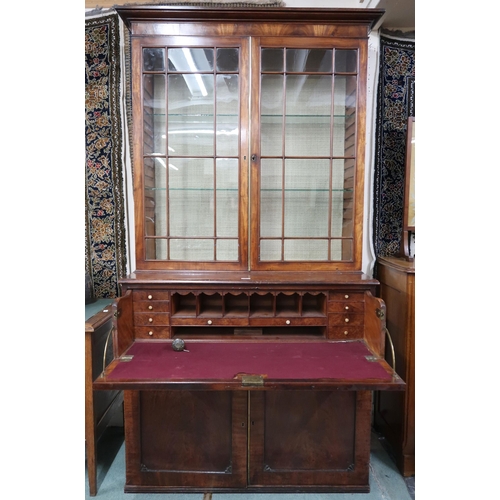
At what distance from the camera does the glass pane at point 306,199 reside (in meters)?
1.50

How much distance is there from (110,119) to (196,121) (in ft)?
2.03

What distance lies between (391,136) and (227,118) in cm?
95

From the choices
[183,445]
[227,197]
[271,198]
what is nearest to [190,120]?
[227,197]

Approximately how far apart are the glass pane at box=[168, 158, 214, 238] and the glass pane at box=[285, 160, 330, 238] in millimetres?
358

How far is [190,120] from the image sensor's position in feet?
4.93

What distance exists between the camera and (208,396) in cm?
143

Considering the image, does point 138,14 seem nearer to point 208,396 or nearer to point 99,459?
point 208,396

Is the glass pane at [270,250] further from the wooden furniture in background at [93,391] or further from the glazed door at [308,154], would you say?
the wooden furniture in background at [93,391]

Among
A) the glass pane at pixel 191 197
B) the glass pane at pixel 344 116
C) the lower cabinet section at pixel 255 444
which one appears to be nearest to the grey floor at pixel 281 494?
the lower cabinet section at pixel 255 444

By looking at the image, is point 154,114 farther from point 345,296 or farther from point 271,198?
point 345,296

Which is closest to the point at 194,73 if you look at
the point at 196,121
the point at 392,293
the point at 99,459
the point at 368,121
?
the point at 196,121

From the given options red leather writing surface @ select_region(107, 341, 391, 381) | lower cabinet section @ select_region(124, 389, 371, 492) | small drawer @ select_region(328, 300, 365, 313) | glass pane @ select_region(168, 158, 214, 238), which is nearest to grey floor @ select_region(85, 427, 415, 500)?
lower cabinet section @ select_region(124, 389, 371, 492)

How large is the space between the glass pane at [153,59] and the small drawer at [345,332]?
4.44ft

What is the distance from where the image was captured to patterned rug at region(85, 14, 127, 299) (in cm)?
178
